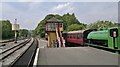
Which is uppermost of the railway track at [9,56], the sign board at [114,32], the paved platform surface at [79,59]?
the sign board at [114,32]

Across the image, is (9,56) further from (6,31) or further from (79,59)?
(6,31)

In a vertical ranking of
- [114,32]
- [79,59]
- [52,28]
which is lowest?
[79,59]

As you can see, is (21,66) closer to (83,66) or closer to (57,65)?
(57,65)

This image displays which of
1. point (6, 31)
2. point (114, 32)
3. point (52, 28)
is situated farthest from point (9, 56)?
point (6, 31)

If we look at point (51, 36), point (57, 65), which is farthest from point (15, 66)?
point (51, 36)

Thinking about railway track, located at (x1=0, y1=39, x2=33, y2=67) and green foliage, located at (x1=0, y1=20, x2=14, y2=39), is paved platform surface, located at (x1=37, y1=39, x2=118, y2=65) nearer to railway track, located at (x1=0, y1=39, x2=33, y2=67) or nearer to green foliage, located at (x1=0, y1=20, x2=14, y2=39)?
railway track, located at (x1=0, y1=39, x2=33, y2=67)

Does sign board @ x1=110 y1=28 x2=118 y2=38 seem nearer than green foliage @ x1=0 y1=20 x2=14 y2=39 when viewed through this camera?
Yes

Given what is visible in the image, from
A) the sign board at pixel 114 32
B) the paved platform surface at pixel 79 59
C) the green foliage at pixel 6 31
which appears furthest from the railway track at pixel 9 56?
the green foliage at pixel 6 31

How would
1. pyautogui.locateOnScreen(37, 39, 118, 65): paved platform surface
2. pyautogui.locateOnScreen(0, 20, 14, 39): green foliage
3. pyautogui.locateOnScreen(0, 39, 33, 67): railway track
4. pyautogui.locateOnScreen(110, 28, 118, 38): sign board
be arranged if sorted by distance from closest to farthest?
pyautogui.locateOnScreen(37, 39, 118, 65): paved platform surface
pyautogui.locateOnScreen(110, 28, 118, 38): sign board
pyautogui.locateOnScreen(0, 39, 33, 67): railway track
pyautogui.locateOnScreen(0, 20, 14, 39): green foliage

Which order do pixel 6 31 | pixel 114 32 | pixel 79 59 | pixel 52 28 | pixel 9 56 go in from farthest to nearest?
pixel 6 31 → pixel 52 28 → pixel 9 56 → pixel 114 32 → pixel 79 59

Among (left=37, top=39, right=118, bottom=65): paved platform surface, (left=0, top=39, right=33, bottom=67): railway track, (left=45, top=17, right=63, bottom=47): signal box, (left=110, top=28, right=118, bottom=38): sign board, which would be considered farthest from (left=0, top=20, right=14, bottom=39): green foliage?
(left=37, top=39, right=118, bottom=65): paved platform surface

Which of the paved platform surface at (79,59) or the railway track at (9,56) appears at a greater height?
the paved platform surface at (79,59)

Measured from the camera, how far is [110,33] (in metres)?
19.9

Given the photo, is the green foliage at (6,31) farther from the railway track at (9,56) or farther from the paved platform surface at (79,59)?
the paved platform surface at (79,59)
